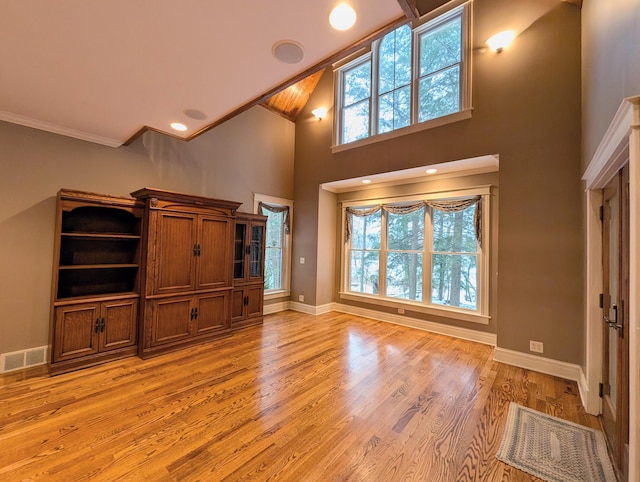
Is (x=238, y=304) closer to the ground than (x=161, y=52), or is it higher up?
closer to the ground

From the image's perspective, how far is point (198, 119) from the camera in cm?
291

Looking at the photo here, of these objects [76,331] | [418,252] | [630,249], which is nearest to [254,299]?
[76,331]

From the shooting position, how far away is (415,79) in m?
4.38

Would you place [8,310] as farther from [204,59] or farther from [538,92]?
[538,92]

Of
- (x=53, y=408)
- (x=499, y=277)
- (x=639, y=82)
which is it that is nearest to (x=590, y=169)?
(x=639, y=82)

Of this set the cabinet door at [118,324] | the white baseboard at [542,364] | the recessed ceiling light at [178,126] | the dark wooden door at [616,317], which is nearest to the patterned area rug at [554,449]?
the dark wooden door at [616,317]

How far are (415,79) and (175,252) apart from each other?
4.43 metres

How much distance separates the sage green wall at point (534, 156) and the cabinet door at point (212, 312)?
3.72m

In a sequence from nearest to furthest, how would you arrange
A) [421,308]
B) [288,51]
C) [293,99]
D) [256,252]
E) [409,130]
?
[288,51], [409,130], [421,308], [256,252], [293,99]

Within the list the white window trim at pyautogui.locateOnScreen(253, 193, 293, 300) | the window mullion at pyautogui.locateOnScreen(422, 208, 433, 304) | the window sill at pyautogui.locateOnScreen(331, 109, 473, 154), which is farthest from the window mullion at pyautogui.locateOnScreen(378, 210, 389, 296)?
the white window trim at pyautogui.locateOnScreen(253, 193, 293, 300)

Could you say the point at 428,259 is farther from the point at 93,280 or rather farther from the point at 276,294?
the point at 93,280

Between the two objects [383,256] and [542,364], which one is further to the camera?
[383,256]

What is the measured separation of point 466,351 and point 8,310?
541 centimetres

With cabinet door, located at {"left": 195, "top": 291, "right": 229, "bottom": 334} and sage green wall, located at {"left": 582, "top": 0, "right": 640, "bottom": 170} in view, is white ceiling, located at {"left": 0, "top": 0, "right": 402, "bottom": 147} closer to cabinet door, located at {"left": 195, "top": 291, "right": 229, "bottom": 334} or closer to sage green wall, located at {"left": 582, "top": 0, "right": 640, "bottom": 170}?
sage green wall, located at {"left": 582, "top": 0, "right": 640, "bottom": 170}
